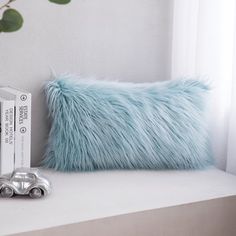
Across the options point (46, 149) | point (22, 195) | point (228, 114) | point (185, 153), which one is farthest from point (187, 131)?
point (22, 195)

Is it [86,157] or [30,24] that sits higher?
[30,24]

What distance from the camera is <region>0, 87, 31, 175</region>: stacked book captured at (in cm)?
131

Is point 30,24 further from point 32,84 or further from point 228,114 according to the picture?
point 228,114

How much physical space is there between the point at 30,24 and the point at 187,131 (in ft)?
2.13

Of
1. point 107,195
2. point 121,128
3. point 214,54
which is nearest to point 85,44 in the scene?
point 121,128

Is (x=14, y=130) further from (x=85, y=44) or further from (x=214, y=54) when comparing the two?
(x=214, y=54)

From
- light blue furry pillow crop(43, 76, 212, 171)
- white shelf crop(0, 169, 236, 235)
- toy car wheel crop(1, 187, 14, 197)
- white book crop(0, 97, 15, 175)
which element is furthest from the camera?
light blue furry pillow crop(43, 76, 212, 171)

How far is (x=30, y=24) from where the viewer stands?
149 cm

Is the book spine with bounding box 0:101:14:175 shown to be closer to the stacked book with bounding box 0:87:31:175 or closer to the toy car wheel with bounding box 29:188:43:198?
the stacked book with bounding box 0:87:31:175

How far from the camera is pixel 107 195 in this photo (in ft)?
4.08

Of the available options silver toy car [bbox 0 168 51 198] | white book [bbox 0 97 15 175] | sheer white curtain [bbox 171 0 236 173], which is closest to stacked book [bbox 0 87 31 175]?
white book [bbox 0 97 15 175]

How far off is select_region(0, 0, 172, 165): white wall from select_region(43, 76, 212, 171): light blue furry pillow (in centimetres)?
8

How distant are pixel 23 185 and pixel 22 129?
0.21 meters

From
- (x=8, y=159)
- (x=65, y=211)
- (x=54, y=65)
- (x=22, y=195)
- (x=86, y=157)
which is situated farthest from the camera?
(x=54, y=65)
